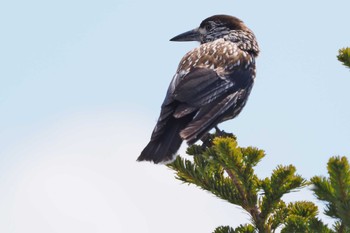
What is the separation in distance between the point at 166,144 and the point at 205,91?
107cm

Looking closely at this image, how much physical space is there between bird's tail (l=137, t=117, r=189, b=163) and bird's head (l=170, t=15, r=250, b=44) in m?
2.93

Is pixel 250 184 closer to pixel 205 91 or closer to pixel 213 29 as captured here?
pixel 205 91

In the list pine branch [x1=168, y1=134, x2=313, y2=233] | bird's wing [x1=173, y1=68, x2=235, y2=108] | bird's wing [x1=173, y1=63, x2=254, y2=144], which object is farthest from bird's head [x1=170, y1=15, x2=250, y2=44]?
pine branch [x1=168, y1=134, x2=313, y2=233]

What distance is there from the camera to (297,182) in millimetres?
4012

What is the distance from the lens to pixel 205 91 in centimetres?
639

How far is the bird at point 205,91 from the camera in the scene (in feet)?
18.3

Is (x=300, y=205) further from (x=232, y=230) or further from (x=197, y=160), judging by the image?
(x=197, y=160)

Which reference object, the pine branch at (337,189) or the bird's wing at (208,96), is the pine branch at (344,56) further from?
the bird's wing at (208,96)

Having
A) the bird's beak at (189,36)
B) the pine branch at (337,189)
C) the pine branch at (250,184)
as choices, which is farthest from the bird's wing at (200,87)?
the pine branch at (337,189)

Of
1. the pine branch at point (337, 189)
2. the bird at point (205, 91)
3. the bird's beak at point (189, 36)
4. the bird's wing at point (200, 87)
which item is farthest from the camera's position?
the bird's beak at point (189, 36)

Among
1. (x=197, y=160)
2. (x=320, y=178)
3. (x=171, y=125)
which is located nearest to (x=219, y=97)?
(x=171, y=125)

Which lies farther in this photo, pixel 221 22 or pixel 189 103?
pixel 221 22

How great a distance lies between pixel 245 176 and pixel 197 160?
0.51m

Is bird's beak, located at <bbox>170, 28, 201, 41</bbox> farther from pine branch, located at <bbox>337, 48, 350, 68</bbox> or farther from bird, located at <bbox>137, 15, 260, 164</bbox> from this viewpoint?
pine branch, located at <bbox>337, 48, 350, 68</bbox>
